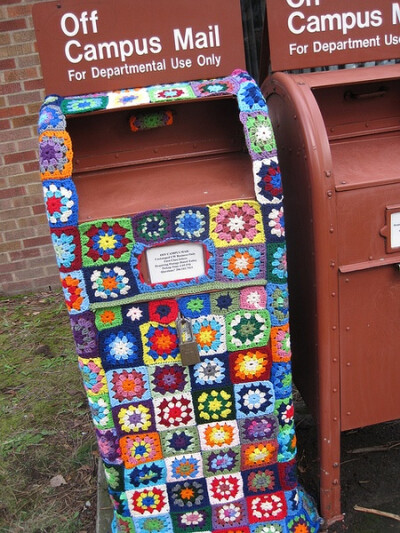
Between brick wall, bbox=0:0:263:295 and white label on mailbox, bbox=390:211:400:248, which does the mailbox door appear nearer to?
white label on mailbox, bbox=390:211:400:248

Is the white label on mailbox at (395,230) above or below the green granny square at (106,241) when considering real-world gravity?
below

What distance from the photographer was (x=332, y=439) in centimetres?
189

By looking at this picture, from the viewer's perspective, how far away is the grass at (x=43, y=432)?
2270mm

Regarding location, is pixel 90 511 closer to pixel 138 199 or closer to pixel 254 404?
pixel 254 404

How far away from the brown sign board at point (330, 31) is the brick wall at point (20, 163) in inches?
98.4

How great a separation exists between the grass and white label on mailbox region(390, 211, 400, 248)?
5.58 feet

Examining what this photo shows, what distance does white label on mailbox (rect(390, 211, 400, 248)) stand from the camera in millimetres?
1689

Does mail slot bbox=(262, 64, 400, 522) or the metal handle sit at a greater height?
the metal handle

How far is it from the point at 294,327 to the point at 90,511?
1.22m

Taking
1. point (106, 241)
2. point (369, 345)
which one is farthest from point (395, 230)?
point (106, 241)

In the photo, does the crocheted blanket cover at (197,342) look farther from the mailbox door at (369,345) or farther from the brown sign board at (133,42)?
the mailbox door at (369,345)

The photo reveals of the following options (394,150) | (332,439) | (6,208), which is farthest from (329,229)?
(6,208)

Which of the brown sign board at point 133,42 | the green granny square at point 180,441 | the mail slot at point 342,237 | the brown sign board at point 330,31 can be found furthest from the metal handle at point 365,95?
the green granny square at point 180,441

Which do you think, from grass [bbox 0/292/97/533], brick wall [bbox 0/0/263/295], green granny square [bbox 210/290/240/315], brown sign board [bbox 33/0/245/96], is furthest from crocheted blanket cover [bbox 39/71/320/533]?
brick wall [bbox 0/0/263/295]
